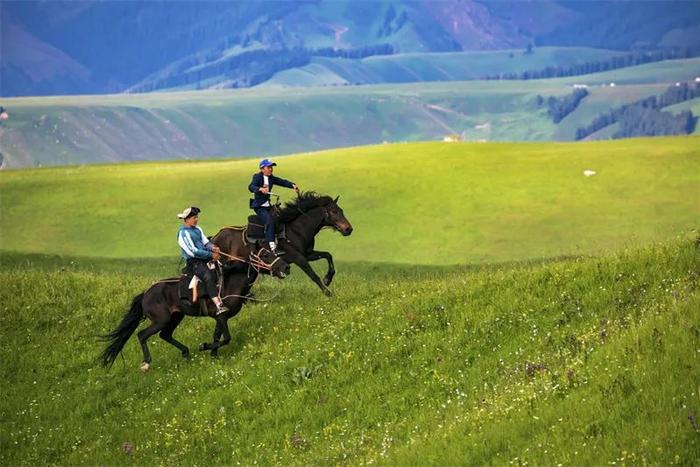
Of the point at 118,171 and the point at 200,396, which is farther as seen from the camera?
the point at 118,171

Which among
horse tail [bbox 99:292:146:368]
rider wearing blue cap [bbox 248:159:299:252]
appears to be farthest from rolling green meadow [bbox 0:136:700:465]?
rider wearing blue cap [bbox 248:159:299:252]

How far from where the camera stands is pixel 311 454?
1853 cm

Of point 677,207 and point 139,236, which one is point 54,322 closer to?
point 139,236

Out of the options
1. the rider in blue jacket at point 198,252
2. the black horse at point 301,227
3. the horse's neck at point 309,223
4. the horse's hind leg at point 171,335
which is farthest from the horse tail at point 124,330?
the horse's neck at point 309,223

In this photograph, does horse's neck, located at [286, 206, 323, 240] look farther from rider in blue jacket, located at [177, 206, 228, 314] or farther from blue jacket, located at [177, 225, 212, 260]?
blue jacket, located at [177, 225, 212, 260]

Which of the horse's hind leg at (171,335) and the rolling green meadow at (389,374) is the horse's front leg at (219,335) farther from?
the horse's hind leg at (171,335)

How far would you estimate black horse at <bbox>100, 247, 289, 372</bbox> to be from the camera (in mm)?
25016

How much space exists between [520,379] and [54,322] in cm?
1634

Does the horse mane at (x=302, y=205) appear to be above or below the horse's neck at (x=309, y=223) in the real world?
above

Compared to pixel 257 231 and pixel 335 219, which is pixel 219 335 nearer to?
pixel 257 231

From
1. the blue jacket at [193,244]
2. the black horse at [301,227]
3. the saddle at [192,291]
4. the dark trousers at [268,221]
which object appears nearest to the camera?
the blue jacket at [193,244]

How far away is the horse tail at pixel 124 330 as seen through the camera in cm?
2555

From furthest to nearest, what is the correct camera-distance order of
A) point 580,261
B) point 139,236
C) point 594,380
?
point 139,236
point 580,261
point 594,380

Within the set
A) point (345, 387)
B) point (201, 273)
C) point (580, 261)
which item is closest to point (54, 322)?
point (201, 273)
